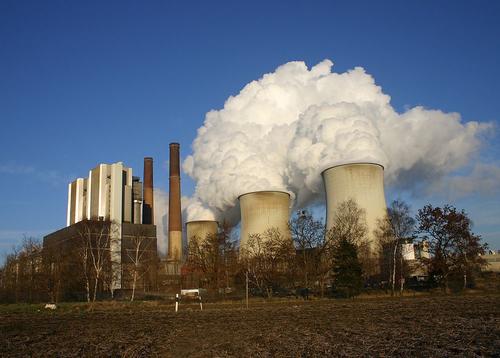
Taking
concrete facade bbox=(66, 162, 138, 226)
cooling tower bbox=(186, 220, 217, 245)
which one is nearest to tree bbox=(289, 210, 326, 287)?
cooling tower bbox=(186, 220, 217, 245)

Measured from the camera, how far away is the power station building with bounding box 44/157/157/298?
53.1 m

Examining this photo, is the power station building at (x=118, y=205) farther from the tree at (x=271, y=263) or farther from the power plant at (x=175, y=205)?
the tree at (x=271, y=263)

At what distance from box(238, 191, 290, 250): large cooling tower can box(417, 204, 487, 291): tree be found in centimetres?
933

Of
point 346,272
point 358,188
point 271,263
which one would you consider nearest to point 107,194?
point 271,263

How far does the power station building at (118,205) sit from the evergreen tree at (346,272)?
24683 mm

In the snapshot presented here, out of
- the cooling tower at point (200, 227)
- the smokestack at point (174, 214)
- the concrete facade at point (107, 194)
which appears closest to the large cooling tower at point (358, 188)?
the cooling tower at point (200, 227)

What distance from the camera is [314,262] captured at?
107 ft

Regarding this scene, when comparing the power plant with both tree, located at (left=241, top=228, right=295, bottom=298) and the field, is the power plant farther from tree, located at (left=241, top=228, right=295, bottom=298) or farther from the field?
the field

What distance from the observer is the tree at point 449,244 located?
104 feet

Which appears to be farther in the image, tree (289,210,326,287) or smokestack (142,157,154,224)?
smokestack (142,157,154,224)

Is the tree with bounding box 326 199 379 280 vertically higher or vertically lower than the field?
higher

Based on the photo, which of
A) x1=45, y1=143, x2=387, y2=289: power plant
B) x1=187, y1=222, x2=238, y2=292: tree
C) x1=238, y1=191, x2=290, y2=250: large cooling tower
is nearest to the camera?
x1=45, y1=143, x2=387, y2=289: power plant

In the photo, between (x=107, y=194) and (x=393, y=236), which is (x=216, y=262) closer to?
(x=393, y=236)

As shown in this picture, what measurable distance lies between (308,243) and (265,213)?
3933mm
